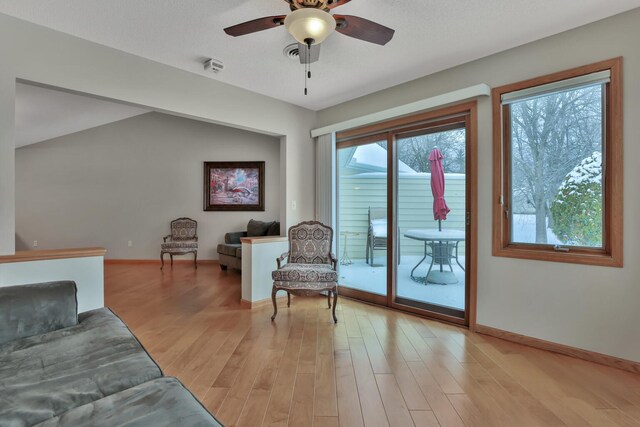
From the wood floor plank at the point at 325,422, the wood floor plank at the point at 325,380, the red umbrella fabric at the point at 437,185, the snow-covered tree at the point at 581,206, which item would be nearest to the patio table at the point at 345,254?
the red umbrella fabric at the point at 437,185

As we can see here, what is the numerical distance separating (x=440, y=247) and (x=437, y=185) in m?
0.67

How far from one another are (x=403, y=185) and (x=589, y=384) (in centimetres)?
227

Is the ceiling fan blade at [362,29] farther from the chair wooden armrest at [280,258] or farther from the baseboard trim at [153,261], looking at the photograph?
the baseboard trim at [153,261]

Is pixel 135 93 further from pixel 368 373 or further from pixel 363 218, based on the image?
pixel 368 373

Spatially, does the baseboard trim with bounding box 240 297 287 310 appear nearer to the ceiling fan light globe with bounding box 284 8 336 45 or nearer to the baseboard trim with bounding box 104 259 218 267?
the ceiling fan light globe with bounding box 284 8 336 45

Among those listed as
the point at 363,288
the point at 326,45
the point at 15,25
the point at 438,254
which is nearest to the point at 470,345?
the point at 438,254

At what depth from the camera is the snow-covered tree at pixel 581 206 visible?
7.64 feet

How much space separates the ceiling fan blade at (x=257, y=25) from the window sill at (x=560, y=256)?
255 cm

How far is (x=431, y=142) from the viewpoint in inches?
130

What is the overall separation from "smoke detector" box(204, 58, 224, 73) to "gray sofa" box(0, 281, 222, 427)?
216cm

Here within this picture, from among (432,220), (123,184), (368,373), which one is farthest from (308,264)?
(123,184)

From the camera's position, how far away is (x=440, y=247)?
3258 millimetres

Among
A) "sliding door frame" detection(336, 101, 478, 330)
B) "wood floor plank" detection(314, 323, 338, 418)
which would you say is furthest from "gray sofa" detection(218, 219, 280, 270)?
"wood floor plank" detection(314, 323, 338, 418)

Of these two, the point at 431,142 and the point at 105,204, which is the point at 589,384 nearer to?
the point at 431,142
